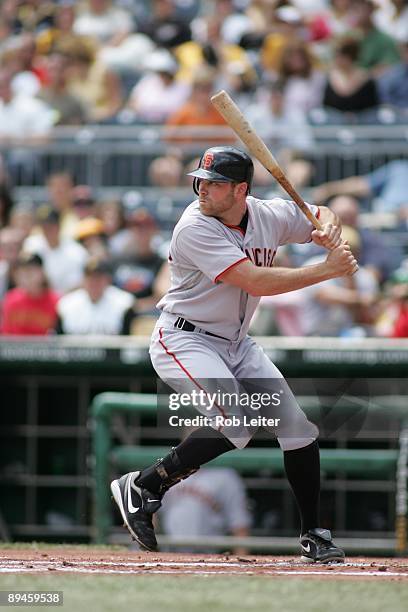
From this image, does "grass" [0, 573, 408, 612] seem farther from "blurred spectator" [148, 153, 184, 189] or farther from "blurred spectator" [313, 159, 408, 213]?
"blurred spectator" [148, 153, 184, 189]

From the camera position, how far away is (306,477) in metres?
5.10

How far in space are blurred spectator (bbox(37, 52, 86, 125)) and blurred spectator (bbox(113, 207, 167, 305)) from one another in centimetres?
191

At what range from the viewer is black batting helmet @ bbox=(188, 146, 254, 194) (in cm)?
495

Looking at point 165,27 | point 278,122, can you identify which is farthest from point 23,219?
point 165,27

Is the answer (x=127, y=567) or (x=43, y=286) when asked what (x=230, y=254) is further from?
(x=43, y=286)

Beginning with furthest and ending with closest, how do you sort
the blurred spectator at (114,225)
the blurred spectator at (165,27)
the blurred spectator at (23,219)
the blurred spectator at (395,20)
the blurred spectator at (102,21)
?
1. the blurred spectator at (102,21)
2. the blurred spectator at (165,27)
3. the blurred spectator at (395,20)
4. the blurred spectator at (23,219)
5. the blurred spectator at (114,225)

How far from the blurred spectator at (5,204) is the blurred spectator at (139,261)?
122 cm

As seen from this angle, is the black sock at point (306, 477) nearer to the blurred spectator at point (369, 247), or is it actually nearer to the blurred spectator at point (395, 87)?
the blurred spectator at point (369, 247)

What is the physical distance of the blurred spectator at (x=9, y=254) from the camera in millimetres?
9469

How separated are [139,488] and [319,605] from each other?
4.95ft

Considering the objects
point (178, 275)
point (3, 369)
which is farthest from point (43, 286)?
point (178, 275)

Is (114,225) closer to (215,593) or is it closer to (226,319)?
(226,319)

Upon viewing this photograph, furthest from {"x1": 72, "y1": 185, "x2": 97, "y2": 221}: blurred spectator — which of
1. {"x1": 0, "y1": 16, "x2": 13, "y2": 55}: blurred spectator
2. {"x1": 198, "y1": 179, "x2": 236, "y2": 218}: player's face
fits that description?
{"x1": 198, "y1": 179, "x2": 236, "y2": 218}: player's face

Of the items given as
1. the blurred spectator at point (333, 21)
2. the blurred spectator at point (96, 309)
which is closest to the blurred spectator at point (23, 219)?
the blurred spectator at point (96, 309)
